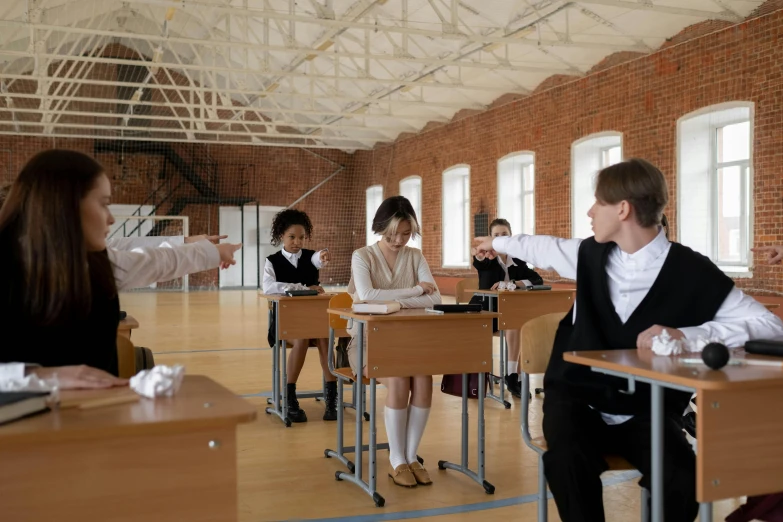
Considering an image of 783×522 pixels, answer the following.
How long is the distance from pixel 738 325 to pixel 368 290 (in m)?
2.00

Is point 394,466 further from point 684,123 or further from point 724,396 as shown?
point 684,123

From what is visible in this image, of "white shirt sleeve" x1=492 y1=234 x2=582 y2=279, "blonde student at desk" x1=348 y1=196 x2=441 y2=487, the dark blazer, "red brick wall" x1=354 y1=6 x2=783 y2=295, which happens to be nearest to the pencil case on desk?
"blonde student at desk" x1=348 y1=196 x2=441 y2=487

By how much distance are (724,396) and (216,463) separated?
1.15 meters

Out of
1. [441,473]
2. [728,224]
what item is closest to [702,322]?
[441,473]

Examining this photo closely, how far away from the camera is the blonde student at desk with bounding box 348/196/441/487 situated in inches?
133

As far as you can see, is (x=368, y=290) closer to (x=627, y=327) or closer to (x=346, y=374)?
(x=346, y=374)

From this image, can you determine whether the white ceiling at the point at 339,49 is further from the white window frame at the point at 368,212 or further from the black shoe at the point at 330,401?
the black shoe at the point at 330,401

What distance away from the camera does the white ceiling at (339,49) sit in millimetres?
9117

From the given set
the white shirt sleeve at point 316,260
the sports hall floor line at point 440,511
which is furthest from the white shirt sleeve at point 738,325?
the white shirt sleeve at point 316,260

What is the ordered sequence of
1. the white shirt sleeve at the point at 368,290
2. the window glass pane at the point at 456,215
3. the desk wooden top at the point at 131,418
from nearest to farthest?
the desk wooden top at the point at 131,418 < the white shirt sleeve at the point at 368,290 < the window glass pane at the point at 456,215

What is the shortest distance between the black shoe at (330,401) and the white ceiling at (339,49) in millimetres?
4833

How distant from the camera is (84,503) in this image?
1359 mm

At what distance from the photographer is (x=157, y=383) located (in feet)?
5.06

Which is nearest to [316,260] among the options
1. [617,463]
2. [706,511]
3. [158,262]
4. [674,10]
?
[158,262]
